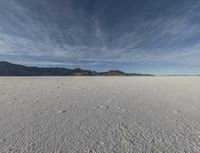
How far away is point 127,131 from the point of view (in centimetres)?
247

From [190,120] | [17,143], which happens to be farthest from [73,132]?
[190,120]

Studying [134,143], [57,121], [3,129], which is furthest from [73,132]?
[3,129]

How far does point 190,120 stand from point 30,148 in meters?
3.39

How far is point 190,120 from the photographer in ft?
9.96

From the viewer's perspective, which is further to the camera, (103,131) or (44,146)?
(103,131)

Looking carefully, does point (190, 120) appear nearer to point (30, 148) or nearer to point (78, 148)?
point (78, 148)

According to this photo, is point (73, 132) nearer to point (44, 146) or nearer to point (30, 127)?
point (44, 146)

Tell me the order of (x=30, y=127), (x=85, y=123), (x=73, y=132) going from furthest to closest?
(x=85, y=123) < (x=30, y=127) < (x=73, y=132)

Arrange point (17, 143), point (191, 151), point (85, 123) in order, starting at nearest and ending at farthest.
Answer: point (191, 151) < point (17, 143) < point (85, 123)

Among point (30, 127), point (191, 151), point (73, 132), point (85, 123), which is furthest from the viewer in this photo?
point (85, 123)

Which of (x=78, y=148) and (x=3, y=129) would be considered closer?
(x=78, y=148)

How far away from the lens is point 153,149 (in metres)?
1.91

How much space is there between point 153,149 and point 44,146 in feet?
5.43

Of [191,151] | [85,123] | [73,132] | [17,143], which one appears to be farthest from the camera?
[85,123]
